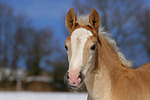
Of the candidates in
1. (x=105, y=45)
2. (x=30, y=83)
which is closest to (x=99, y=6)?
(x=30, y=83)

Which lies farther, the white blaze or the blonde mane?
the blonde mane

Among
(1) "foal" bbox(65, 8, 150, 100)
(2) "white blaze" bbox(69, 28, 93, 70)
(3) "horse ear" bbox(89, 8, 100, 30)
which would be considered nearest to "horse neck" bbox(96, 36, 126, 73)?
(1) "foal" bbox(65, 8, 150, 100)

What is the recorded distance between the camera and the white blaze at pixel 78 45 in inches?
125

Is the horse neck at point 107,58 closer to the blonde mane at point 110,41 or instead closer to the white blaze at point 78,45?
the blonde mane at point 110,41

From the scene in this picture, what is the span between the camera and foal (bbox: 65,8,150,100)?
3.29 m

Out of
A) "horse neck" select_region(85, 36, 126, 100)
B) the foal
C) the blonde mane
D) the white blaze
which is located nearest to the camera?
the white blaze

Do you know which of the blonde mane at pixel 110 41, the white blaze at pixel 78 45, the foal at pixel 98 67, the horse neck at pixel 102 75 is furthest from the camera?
the blonde mane at pixel 110 41

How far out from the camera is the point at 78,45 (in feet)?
10.9

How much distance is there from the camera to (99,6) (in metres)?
22.1

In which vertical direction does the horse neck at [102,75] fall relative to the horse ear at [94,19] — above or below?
below

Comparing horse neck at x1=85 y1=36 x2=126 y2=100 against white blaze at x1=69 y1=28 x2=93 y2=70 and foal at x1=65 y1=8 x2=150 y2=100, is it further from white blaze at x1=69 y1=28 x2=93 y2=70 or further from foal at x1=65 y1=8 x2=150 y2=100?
white blaze at x1=69 y1=28 x2=93 y2=70

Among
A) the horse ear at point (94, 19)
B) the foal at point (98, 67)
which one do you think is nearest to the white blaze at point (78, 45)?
the foal at point (98, 67)

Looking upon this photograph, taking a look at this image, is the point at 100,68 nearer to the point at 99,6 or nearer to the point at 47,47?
the point at 99,6

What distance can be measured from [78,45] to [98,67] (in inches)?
23.3
